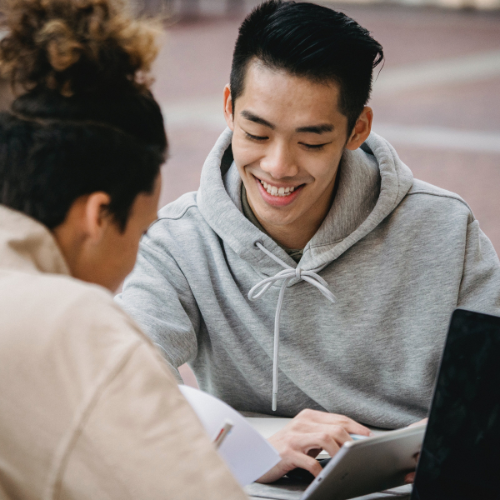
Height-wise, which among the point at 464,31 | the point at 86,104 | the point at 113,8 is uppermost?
the point at 113,8

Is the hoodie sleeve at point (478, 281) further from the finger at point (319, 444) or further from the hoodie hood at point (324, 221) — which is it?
the finger at point (319, 444)

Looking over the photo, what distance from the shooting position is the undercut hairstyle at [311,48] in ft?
4.80

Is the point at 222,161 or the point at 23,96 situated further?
the point at 222,161

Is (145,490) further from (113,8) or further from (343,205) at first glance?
(343,205)

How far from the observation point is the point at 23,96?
0.89 m

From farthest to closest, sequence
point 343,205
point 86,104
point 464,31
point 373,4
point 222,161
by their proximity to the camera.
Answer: point 373,4 < point 464,31 < point 222,161 < point 343,205 < point 86,104

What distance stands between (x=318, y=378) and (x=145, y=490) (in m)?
0.91

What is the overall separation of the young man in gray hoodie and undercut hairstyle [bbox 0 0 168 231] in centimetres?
57

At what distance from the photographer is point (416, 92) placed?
7.79 m

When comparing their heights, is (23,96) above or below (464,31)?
above

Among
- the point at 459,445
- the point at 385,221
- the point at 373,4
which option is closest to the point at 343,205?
the point at 385,221

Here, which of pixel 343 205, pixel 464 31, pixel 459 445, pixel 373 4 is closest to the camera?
pixel 459 445

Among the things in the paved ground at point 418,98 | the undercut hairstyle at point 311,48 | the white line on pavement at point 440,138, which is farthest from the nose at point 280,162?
the white line on pavement at point 440,138

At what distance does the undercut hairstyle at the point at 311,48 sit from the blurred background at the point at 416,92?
0.50m
